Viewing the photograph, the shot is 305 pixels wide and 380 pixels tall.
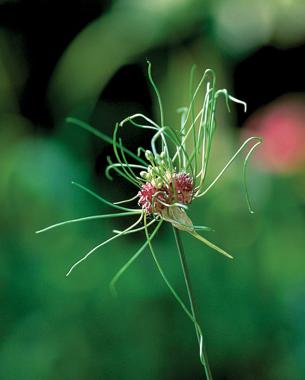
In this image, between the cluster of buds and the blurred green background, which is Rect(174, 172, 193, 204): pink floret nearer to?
the cluster of buds

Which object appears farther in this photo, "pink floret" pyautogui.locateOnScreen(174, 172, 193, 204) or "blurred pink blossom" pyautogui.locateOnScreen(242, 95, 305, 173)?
"blurred pink blossom" pyautogui.locateOnScreen(242, 95, 305, 173)

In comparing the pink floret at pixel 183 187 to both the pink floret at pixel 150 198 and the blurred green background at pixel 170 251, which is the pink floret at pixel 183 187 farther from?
the blurred green background at pixel 170 251

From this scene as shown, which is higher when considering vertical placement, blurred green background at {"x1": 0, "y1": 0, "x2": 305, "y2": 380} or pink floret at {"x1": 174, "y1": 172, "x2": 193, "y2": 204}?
pink floret at {"x1": 174, "y1": 172, "x2": 193, "y2": 204}

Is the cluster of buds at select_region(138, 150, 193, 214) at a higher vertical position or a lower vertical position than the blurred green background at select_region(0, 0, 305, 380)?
higher

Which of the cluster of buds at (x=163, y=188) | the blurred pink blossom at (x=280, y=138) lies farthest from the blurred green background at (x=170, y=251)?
the cluster of buds at (x=163, y=188)

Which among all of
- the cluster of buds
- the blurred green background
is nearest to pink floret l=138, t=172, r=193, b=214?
the cluster of buds

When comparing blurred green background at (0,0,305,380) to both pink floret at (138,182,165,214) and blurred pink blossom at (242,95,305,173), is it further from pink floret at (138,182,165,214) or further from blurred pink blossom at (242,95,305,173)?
pink floret at (138,182,165,214)

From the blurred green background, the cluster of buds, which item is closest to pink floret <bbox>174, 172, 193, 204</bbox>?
the cluster of buds

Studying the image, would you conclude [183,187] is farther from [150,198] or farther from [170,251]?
[170,251]

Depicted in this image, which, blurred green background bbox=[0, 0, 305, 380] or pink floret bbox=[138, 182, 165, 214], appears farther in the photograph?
blurred green background bbox=[0, 0, 305, 380]
